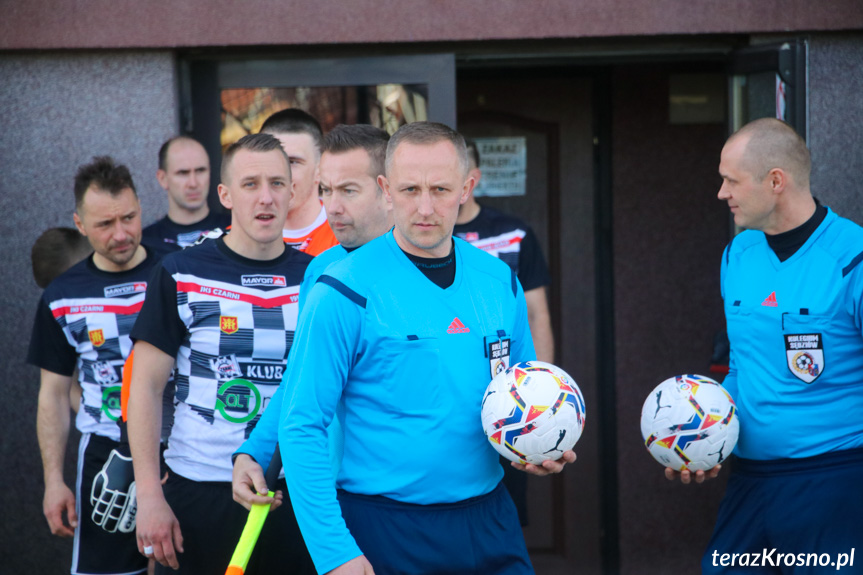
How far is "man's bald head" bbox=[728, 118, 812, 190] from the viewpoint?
330 centimetres

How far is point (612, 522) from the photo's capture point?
19.9 feet

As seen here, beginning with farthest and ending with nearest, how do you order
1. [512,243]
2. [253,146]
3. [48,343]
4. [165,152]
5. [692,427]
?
1. [512,243]
2. [165,152]
3. [48,343]
4. [253,146]
5. [692,427]

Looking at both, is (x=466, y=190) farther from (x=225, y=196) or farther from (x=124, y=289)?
(x=124, y=289)

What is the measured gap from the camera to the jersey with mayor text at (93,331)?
382 cm

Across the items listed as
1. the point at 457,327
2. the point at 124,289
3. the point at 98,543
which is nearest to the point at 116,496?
the point at 98,543

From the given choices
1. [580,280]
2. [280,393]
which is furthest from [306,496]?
[580,280]

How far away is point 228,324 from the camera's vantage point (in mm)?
3258

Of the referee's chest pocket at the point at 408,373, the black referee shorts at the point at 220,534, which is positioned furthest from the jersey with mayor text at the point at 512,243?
the referee's chest pocket at the point at 408,373

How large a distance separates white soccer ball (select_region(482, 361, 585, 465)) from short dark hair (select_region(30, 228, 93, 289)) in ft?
8.97

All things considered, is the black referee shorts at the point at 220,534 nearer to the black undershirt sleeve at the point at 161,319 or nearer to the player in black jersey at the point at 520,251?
the black undershirt sleeve at the point at 161,319

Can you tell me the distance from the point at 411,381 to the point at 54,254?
2700 mm

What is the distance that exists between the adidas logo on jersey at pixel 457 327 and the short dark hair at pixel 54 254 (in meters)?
2.58

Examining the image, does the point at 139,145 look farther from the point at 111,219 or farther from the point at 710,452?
the point at 710,452

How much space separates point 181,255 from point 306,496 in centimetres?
130
